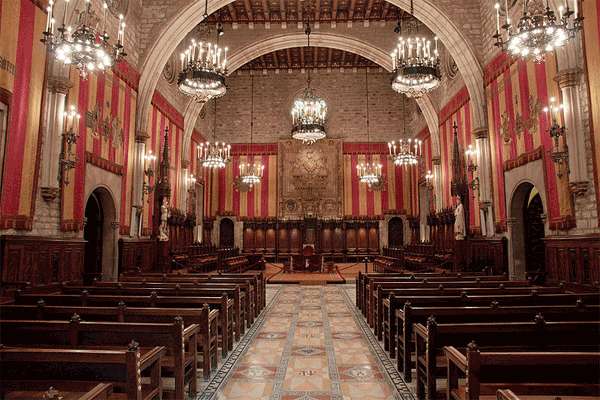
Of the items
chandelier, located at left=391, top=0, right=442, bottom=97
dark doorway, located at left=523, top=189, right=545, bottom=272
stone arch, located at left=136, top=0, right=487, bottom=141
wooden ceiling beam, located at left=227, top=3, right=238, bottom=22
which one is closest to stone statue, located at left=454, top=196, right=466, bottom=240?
dark doorway, located at left=523, top=189, right=545, bottom=272

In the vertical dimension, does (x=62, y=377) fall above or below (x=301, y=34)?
below

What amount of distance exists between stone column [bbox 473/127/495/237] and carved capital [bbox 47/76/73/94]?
Answer: 11715 mm

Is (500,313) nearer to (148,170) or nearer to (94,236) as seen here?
(94,236)

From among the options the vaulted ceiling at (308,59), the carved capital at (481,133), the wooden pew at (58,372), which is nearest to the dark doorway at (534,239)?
the carved capital at (481,133)

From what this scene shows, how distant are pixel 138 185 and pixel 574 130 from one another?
476 inches

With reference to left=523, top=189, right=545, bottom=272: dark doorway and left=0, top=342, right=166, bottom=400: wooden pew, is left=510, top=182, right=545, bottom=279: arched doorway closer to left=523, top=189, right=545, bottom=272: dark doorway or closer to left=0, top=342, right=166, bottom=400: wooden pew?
left=523, top=189, right=545, bottom=272: dark doorway

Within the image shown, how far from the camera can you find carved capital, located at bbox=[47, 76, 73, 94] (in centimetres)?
865

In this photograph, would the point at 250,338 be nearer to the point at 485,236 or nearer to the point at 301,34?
the point at 485,236

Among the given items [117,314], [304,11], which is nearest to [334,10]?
[304,11]

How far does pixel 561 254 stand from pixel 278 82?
19.3 meters

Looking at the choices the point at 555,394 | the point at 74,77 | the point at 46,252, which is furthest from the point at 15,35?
the point at 555,394

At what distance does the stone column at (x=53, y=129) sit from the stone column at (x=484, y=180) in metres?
11.8

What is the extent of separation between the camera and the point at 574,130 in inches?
319

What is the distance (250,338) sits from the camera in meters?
6.60
